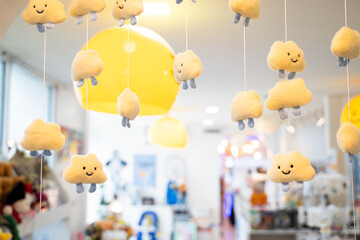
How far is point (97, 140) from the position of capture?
959cm

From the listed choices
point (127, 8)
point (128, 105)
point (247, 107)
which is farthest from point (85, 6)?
point (247, 107)

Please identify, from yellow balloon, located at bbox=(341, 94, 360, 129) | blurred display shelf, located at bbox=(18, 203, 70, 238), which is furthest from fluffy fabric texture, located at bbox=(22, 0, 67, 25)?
blurred display shelf, located at bbox=(18, 203, 70, 238)

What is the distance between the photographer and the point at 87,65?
121cm

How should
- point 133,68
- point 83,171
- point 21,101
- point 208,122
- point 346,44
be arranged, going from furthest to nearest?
point 208,122 → point 21,101 → point 133,68 → point 83,171 → point 346,44

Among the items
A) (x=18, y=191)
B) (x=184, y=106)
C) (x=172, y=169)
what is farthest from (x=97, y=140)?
(x=18, y=191)

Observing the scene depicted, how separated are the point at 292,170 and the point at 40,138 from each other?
0.76 meters

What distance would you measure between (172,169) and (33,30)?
22.4ft

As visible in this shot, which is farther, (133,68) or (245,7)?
(133,68)

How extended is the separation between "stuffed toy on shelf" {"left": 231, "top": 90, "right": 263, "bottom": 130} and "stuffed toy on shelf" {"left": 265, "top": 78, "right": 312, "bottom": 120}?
0.05 metres

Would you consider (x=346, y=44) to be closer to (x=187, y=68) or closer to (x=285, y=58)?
(x=285, y=58)

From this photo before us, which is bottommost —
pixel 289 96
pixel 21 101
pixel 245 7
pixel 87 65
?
pixel 289 96

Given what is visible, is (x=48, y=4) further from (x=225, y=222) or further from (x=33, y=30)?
(x=225, y=222)

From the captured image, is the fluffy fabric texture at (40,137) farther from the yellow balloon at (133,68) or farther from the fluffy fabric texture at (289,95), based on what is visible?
the fluffy fabric texture at (289,95)

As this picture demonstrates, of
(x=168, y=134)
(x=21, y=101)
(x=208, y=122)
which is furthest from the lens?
(x=208, y=122)
